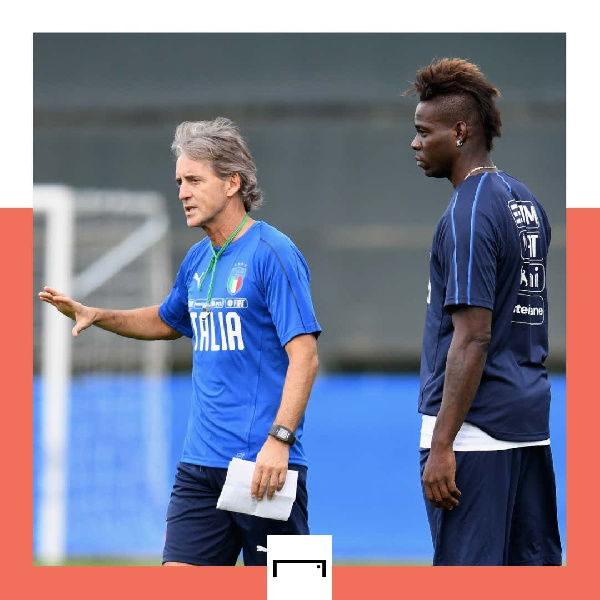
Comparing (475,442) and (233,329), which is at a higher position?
(233,329)

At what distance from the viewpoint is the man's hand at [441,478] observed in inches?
115

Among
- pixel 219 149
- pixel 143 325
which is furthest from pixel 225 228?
pixel 143 325

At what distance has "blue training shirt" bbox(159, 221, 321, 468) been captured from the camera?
327cm

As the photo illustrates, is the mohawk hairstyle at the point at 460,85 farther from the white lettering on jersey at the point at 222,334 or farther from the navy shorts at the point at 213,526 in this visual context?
the navy shorts at the point at 213,526

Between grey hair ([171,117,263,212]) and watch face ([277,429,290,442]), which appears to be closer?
watch face ([277,429,290,442])

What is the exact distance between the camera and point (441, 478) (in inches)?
116

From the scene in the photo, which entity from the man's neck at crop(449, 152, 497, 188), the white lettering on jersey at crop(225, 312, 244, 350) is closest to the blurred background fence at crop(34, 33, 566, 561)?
the white lettering on jersey at crop(225, 312, 244, 350)

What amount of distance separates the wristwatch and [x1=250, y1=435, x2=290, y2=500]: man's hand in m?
0.01

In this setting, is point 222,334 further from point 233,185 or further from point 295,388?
point 233,185

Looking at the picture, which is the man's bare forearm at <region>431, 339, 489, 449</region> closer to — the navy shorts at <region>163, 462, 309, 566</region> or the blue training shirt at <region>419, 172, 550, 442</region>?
the blue training shirt at <region>419, 172, 550, 442</region>

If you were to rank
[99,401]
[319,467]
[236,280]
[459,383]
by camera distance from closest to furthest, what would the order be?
1. [459,383]
2. [236,280]
3. [319,467]
4. [99,401]

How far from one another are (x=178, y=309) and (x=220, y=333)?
425mm

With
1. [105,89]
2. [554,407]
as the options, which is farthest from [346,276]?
[554,407]

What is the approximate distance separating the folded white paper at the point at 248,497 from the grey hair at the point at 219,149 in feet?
2.95
